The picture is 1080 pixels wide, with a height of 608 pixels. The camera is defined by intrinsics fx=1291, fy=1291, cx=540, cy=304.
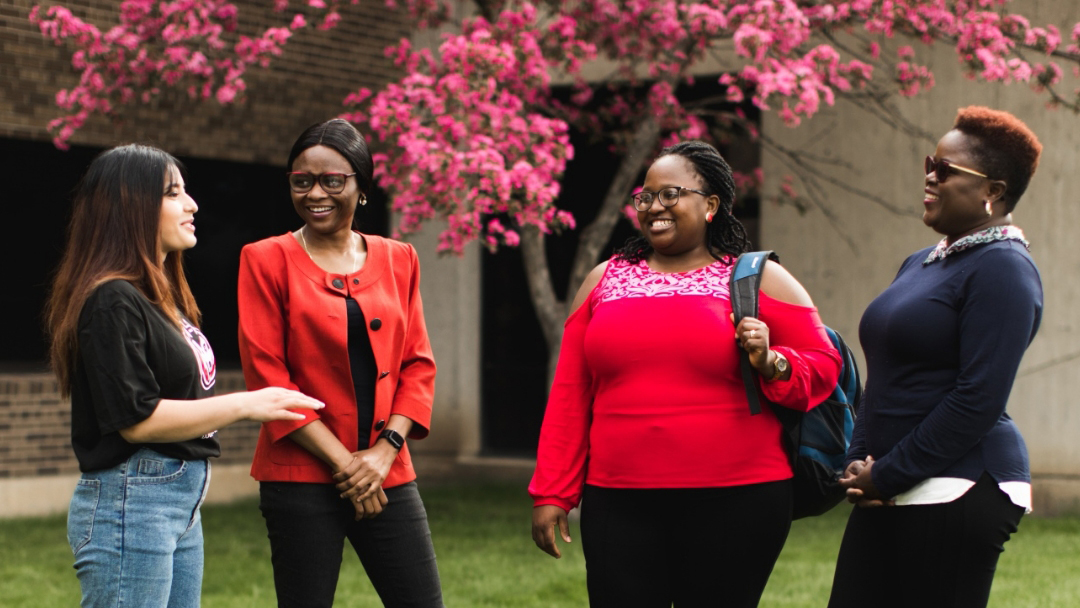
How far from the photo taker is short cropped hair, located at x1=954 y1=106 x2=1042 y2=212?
3525 mm

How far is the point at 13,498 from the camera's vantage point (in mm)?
10438

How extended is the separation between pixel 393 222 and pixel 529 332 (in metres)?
1.78

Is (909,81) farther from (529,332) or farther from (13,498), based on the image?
(13,498)

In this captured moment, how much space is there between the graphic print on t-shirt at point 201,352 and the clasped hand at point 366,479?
1.57 ft

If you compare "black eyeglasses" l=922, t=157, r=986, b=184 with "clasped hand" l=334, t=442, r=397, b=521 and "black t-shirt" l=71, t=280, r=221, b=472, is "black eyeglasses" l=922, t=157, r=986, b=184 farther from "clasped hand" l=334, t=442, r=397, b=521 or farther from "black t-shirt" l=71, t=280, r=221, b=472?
"black t-shirt" l=71, t=280, r=221, b=472

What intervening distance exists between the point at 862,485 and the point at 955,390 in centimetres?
39

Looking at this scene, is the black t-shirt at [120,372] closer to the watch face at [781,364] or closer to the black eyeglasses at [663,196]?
the black eyeglasses at [663,196]

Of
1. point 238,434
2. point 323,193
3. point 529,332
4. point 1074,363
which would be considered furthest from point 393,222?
point 323,193

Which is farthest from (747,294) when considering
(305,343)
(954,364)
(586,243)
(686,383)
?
(586,243)

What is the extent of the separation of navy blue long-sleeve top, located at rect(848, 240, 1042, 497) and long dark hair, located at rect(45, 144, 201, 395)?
1992 millimetres

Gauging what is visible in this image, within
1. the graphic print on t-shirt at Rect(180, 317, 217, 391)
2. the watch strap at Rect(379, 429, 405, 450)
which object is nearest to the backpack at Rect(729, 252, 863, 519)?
the watch strap at Rect(379, 429, 405, 450)

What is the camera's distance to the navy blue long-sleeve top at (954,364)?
3.36m

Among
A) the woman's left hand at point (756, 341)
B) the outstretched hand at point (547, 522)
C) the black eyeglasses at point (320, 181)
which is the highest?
the black eyeglasses at point (320, 181)

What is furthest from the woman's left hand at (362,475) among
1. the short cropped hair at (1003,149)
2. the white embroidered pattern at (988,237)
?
the short cropped hair at (1003,149)
